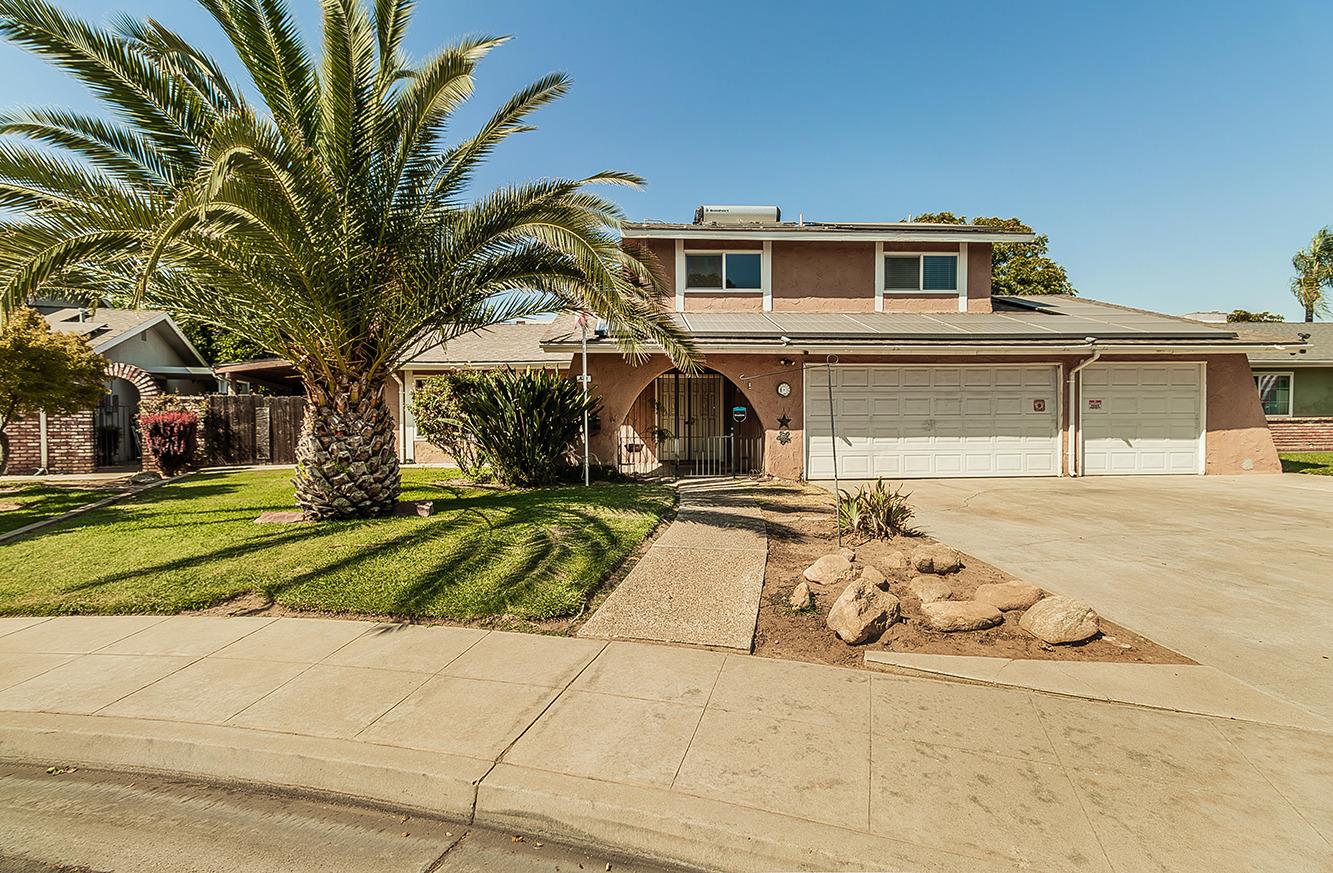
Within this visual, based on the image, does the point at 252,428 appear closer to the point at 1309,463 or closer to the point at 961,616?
the point at 961,616

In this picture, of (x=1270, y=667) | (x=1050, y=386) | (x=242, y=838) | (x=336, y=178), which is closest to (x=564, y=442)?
(x=336, y=178)

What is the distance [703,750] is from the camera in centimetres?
348

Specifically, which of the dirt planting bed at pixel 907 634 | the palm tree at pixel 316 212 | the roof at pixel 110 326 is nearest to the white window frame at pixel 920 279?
the palm tree at pixel 316 212

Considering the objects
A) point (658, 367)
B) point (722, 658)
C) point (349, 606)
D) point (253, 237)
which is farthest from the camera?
point (658, 367)

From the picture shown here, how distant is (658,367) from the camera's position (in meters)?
13.9

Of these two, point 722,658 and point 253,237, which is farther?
point 253,237

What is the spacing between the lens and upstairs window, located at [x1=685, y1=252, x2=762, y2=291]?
16.4 m

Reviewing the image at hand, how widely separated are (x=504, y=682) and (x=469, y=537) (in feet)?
11.6

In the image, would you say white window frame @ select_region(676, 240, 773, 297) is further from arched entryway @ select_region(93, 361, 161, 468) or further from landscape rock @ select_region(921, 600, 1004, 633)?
arched entryway @ select_region(93, 361, 161, 468)

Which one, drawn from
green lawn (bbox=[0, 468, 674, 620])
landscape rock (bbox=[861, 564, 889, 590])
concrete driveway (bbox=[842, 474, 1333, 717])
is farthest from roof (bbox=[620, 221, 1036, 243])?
landscape rock (bbox=[861, 564, 889, 590])

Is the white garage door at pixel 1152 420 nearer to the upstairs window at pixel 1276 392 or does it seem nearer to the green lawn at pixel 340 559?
the upstairs window at pixel 1276 392

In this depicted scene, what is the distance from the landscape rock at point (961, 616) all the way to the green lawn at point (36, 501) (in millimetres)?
11979

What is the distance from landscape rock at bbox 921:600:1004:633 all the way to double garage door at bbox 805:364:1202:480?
29.4 feet

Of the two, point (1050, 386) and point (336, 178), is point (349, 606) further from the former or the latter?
point (1050, 386)
